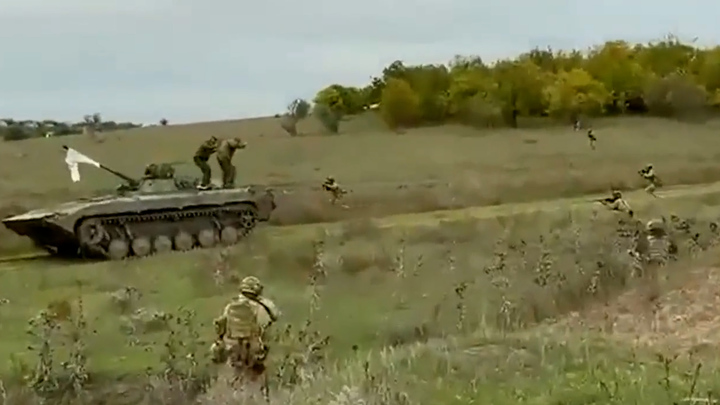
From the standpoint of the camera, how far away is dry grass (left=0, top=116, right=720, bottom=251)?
2712 centimetres

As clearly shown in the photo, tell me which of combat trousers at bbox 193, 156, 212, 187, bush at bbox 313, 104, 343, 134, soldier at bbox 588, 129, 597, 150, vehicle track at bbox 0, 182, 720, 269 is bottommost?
vehicle track at bbox 0, 182, 720, 269

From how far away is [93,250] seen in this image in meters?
19.6

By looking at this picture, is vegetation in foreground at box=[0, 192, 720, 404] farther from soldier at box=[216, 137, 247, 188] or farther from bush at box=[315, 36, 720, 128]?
bush at box=[315, 36, 720, 128]

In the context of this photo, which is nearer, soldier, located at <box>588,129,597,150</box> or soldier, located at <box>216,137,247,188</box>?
soldier, located at <box>216,137,247,188</box>

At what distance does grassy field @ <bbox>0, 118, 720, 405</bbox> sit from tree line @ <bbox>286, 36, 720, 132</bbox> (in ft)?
47.3

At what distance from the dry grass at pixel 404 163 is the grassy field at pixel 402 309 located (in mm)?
216

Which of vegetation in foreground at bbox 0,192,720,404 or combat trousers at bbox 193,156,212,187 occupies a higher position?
combat trousers at bbox 193,156,212,187

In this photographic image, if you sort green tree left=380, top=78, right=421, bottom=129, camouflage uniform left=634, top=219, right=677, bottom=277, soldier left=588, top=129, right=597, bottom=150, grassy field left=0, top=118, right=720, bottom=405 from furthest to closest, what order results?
green tree left=380, top=78, right=421, bottom=129, soldier left=588, top=129, right=597, bottom=150, camouflage uniform left=634, top=219, right=677, bottom=277, grassy field left=0, top=118, right=720, bottom=405

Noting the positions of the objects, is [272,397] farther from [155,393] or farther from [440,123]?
[440,123]

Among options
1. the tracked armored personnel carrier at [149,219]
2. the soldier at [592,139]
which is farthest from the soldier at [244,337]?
the soldier at [592,139]

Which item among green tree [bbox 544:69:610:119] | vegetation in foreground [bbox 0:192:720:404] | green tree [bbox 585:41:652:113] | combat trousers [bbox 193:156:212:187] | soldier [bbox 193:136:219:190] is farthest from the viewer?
green tree [bbox 585:41:652:113]

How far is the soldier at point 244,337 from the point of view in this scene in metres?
10.0

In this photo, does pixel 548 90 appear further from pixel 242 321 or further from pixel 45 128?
pixel 242 321

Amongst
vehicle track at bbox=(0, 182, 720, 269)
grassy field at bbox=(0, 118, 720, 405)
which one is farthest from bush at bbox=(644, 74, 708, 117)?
grassy field at bbox=(0, 118, 720, 405)
